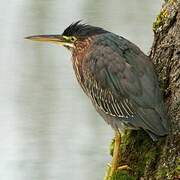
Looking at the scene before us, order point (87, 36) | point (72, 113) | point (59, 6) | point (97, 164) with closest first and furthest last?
point (87, 36) → point (97, 164) → point (72, 113) → point (59, 6)

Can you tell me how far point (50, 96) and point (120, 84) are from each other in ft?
14.0

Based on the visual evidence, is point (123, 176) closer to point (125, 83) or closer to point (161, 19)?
point (125, 83)

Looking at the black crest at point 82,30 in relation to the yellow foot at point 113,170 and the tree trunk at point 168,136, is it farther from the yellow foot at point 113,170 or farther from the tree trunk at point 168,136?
the yellow foot at point 113,170

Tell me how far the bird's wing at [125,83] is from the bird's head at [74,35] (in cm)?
16

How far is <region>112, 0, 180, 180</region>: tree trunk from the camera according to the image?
3.59 metres

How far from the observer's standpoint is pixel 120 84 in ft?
12.5

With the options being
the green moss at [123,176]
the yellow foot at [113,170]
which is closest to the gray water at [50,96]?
the yellow foot at [113,170]

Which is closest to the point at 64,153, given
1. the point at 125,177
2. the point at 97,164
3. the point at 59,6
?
the point at 97,164

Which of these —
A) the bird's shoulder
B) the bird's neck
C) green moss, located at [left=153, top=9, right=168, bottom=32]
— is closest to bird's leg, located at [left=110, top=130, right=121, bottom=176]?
the bird's shoulder

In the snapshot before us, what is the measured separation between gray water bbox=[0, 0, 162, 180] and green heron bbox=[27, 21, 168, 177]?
3.09 m

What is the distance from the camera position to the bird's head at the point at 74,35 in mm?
4203

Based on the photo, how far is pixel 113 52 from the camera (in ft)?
12.8

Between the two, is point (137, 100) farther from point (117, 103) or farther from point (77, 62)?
point (77, 62)

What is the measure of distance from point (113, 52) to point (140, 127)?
37 cm
